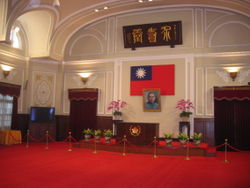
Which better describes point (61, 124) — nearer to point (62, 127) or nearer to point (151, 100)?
point (62, 127)

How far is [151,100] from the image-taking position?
11.4 metres

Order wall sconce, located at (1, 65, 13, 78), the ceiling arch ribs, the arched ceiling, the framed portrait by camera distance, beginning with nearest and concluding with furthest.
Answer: the arched ceiling
the ceiling arch ribs
wall sconce, located at (1, 65, 13, 78)
the framed portrait

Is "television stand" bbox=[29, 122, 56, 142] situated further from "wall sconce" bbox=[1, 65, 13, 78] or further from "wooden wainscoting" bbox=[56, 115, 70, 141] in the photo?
"wall sconce" bbox=[1, 65, 13, 78]

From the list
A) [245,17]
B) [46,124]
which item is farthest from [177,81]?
[46,124]

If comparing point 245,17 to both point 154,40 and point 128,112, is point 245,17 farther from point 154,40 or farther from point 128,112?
point 128,112

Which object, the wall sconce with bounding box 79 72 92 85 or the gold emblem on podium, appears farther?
the wall sconce with bounding box 79 72 92 85

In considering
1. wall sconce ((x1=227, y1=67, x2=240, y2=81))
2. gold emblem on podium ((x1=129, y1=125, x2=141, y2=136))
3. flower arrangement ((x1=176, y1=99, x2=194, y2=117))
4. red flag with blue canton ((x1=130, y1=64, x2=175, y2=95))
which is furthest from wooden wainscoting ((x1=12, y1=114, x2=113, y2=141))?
wall sconce ((x1=227, y1=67, x2=240, y2=81))

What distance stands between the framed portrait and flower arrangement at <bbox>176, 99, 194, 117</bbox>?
88cm

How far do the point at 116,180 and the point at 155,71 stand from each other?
6.97m

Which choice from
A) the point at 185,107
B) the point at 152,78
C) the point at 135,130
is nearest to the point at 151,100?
the point at 152,78

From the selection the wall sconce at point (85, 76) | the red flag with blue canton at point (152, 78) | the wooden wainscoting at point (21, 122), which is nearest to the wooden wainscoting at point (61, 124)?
the wooden wainscoting at point (21, 122)

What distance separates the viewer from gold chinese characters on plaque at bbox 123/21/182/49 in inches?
437

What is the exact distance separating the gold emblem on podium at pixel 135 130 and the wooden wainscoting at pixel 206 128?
272 cm

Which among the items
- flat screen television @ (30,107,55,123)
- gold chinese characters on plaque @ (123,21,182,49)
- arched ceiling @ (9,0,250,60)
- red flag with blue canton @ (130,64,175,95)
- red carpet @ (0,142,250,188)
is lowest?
red carpet @ (0,142,250,188)
